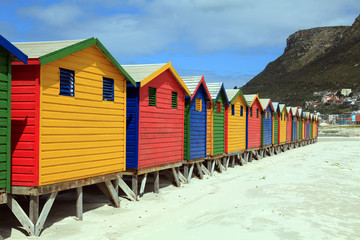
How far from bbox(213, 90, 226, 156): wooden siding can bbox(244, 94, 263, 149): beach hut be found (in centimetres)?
487

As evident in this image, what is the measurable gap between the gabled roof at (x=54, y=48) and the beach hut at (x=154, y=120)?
2.58 m

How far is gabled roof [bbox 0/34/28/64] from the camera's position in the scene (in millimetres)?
8000

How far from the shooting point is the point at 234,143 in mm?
23938

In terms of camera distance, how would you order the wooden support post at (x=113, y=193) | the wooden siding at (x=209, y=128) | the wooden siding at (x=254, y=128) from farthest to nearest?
the wooden siding at (x=254, y=128), the wooden siding at (x=209, y=128), the wooden support post at (x=113, y=193)

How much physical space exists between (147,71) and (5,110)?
6.64 m

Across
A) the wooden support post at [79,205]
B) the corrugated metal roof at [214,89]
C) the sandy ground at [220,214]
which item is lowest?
the sandy ground at [220,214]

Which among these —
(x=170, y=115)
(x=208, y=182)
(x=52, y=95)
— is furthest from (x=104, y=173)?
(x=208, y=182)

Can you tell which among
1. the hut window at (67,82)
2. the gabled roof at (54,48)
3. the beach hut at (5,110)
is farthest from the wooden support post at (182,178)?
the beach hut at (5,110)

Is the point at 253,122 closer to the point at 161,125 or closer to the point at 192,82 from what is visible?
the point at 192,82

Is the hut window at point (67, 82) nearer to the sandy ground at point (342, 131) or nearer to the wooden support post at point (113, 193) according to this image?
the wooden support post at point (113, 193)

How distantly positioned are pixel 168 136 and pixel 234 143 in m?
9.03

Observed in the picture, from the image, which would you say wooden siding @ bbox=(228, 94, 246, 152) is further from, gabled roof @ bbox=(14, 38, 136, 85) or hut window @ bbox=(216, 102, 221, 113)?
gabled roof @ bbox=(14, 38, 136, 85)

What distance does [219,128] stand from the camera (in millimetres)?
21500

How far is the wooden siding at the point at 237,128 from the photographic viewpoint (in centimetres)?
2327
